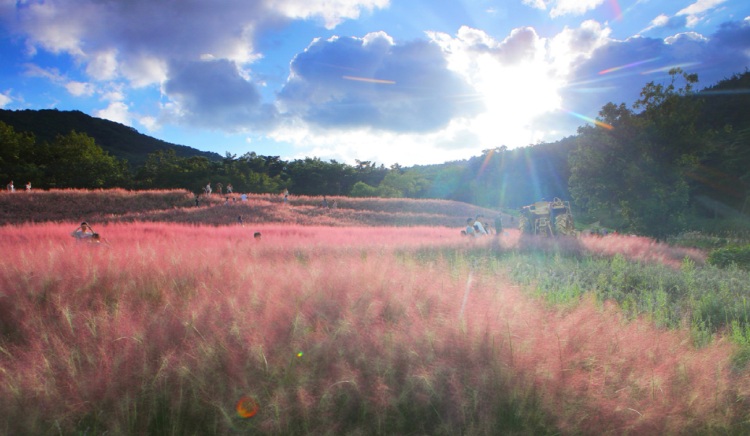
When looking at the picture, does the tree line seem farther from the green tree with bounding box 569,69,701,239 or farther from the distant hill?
the distant hill

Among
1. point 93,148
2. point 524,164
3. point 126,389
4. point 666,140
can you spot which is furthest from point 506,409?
point 524,164

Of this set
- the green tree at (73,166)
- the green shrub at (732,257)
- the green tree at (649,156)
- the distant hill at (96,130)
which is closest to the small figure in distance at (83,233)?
the green shrub at (732,257)

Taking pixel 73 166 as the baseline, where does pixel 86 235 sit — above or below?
below

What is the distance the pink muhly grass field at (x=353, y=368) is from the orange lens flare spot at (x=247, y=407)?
0.04 metres

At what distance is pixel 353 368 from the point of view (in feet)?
9.83

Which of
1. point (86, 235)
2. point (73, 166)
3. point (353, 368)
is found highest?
point (73, 166)

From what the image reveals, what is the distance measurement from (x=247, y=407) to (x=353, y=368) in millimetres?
935

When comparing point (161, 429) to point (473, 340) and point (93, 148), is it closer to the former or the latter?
point (473, 340)

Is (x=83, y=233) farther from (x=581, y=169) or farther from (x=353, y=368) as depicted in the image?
(x=581, y=169)

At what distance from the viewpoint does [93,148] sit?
65.2 meters

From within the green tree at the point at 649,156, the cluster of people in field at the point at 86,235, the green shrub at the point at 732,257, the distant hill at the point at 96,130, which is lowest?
the green shrub at the point at 732,257

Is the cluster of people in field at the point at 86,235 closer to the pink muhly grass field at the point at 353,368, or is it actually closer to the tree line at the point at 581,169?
the pink muhly grass field at the point at 353,368

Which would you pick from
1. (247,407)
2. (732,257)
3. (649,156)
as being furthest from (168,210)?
(649,156)

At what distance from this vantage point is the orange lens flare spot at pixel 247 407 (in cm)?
264
